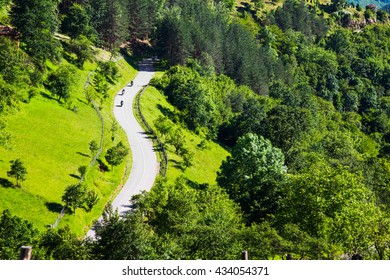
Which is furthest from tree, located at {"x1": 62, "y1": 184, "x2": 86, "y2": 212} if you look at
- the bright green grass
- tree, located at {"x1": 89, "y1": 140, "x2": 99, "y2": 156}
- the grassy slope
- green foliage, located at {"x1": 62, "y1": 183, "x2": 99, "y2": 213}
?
the bright green grass

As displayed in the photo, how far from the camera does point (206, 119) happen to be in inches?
4227

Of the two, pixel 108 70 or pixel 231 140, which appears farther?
pixel 231 140

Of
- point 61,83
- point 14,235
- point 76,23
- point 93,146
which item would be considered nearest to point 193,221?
point 14,235

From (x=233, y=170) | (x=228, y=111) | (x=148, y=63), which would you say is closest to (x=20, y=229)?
(x=233, y=170)

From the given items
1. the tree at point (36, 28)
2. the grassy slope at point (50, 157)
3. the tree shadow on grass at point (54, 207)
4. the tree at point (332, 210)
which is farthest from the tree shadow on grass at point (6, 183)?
the tree at point (36, 28)

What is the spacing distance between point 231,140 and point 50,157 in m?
58.0

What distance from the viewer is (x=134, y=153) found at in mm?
78000

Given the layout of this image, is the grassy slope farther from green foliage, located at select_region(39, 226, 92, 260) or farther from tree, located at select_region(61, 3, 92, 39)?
tree, located at select_region(61, 3, 92, 39)

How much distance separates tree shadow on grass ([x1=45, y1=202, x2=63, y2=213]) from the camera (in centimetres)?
5162

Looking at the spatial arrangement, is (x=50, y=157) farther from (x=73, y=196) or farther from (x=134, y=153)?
(x=134, y=153)

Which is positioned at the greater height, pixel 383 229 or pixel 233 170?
pixel 383 229

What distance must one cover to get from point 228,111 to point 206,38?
114 ft

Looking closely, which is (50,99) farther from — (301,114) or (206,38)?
(206,38)

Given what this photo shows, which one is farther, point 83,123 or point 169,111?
point 169,111
